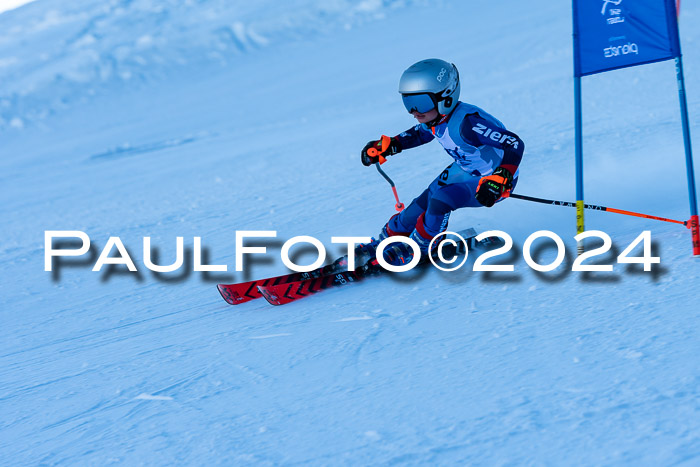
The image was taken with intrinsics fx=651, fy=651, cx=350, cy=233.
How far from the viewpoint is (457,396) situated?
2697mm

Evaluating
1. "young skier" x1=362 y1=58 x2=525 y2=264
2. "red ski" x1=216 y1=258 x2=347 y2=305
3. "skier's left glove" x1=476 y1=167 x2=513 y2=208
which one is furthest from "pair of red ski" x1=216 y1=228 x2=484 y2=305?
"skier's left glove" x1=476 y1=167 x2=513 y2=208

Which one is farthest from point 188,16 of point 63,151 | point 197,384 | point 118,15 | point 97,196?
point 197,384

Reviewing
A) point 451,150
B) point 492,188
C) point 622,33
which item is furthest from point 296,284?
point 622,33

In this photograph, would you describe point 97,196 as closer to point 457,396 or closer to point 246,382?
point 246,382

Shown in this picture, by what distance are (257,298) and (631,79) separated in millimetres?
8386

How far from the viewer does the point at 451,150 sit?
4191mm

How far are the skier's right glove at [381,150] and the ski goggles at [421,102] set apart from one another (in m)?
0.72

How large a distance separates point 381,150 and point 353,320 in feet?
4.90

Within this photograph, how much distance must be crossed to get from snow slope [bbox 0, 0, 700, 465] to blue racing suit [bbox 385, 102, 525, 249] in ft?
1.43

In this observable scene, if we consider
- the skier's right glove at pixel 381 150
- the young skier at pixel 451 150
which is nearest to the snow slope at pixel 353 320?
the young skier at pixel 451 150

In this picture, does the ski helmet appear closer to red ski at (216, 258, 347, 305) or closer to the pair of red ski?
the pair of red ski

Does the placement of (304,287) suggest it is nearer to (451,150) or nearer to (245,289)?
(245,289)

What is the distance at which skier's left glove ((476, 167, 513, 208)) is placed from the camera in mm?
3605

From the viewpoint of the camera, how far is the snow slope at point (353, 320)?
2.51m
